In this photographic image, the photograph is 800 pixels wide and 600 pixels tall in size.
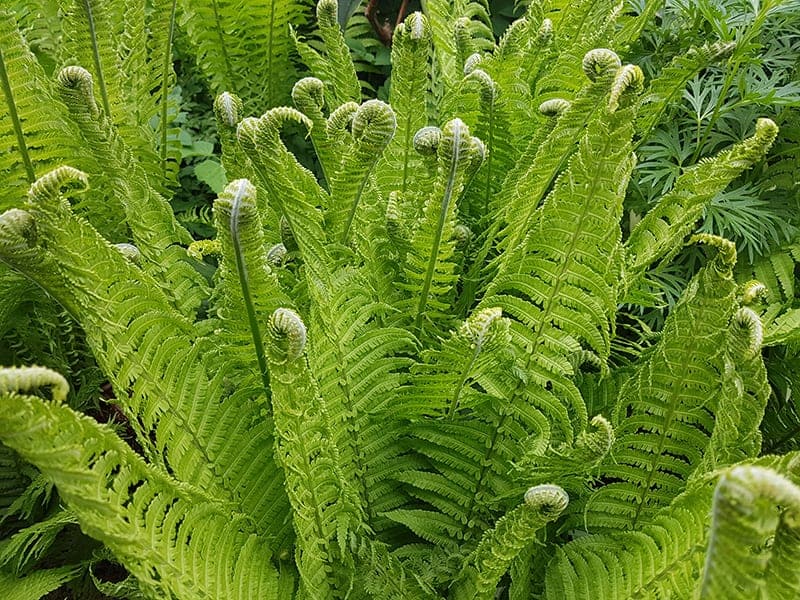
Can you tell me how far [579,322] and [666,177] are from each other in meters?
0.70

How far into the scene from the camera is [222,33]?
157cm

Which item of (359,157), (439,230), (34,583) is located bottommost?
(34,583)

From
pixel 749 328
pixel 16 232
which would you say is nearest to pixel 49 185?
pixel 16 232

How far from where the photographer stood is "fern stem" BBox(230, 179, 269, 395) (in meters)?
0.70

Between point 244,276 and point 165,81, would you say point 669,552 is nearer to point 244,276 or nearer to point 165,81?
point 244,276

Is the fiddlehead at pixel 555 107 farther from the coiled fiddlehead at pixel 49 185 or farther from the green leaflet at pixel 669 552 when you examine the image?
the coiled fiddlehead at pixel 49 185

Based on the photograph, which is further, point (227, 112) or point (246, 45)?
point (246, 45)

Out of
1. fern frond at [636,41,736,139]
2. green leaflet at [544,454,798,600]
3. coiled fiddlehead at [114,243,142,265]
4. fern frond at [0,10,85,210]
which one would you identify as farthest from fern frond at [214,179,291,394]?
fern frond at [636,41,736,139]

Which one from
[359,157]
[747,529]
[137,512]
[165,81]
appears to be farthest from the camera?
[165,81]

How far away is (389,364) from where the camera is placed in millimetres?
970

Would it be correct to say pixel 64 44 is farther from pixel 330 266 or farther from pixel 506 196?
pixel 506 196

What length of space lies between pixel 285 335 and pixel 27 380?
0.74 feet

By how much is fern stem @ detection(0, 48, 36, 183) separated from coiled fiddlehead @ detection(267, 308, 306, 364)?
0.61 meters

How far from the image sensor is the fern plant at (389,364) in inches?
28.9
